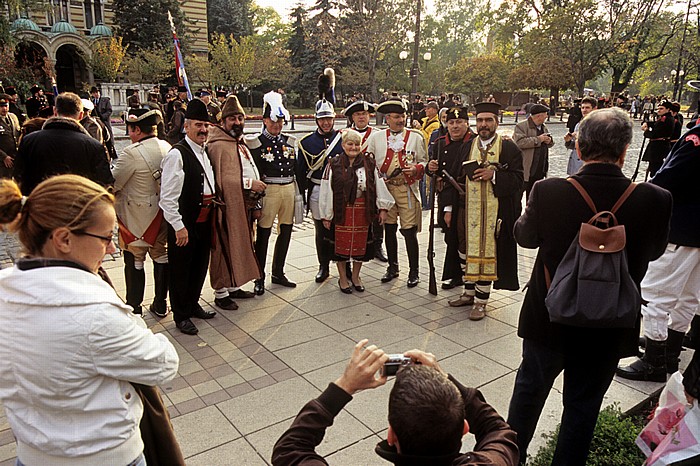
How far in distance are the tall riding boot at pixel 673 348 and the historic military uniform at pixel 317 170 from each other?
3.55m

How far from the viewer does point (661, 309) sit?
4160mm

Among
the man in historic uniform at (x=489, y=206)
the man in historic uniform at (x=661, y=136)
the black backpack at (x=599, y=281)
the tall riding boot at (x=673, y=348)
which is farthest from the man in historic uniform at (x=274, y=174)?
the man in historic uniform at (x=661, y=136)

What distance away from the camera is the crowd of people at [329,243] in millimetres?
1668

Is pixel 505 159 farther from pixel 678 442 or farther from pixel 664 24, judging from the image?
pixel 664 24

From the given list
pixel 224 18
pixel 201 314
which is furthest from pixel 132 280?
pixel 224 18

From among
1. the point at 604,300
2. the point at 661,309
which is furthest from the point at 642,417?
the point at 604,300

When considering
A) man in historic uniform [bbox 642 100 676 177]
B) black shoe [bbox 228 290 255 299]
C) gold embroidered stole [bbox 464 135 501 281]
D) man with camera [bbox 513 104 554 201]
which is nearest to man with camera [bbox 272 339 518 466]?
gold embroidered stole [bbox 464 135 501 281]

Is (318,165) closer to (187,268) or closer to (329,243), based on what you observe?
(329,243)

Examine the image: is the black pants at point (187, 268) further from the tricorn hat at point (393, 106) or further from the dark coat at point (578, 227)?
the dark coat at point (578, 227)

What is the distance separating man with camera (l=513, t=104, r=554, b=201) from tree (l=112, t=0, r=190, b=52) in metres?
28.7

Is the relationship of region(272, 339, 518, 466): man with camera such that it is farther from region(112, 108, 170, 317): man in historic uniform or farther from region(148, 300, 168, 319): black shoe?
region(148, 300, 168, 319): black shoe

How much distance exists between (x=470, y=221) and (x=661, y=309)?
1851 mm

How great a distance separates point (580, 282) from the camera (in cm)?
255

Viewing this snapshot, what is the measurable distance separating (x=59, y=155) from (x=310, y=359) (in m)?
2.76
